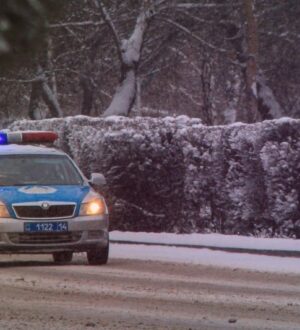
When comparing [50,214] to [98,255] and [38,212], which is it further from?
[98,255]

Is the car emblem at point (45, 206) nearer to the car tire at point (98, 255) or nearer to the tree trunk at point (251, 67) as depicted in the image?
the car tire at point (98, 255)

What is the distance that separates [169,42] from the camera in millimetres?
32281

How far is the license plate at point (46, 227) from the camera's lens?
14203 mm

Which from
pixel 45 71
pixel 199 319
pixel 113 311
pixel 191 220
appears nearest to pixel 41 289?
pixel 113 311

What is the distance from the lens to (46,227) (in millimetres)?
14266

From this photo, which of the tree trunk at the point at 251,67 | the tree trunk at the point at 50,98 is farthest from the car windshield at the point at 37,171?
the tree trunk at the point at 50,98

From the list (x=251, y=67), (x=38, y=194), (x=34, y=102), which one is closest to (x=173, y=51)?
(x=34, y=102)

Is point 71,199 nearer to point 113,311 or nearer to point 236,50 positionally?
point 113,311

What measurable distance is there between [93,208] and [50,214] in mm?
656

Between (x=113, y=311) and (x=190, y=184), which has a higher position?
(x=113, y=311)

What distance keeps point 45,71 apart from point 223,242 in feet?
42.6

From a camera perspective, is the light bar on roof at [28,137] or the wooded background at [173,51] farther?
the wooded background at [173,51]

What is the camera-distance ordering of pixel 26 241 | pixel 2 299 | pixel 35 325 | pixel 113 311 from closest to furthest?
pixel 35 325 < pixel 113 311 < pixel 2 299 < pixel 26 241

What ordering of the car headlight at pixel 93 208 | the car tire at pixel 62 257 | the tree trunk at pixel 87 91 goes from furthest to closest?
the tree trunk at pixel 87 91 → the car tire at pixel 62 257 → the car headlight at pixel 93 208
